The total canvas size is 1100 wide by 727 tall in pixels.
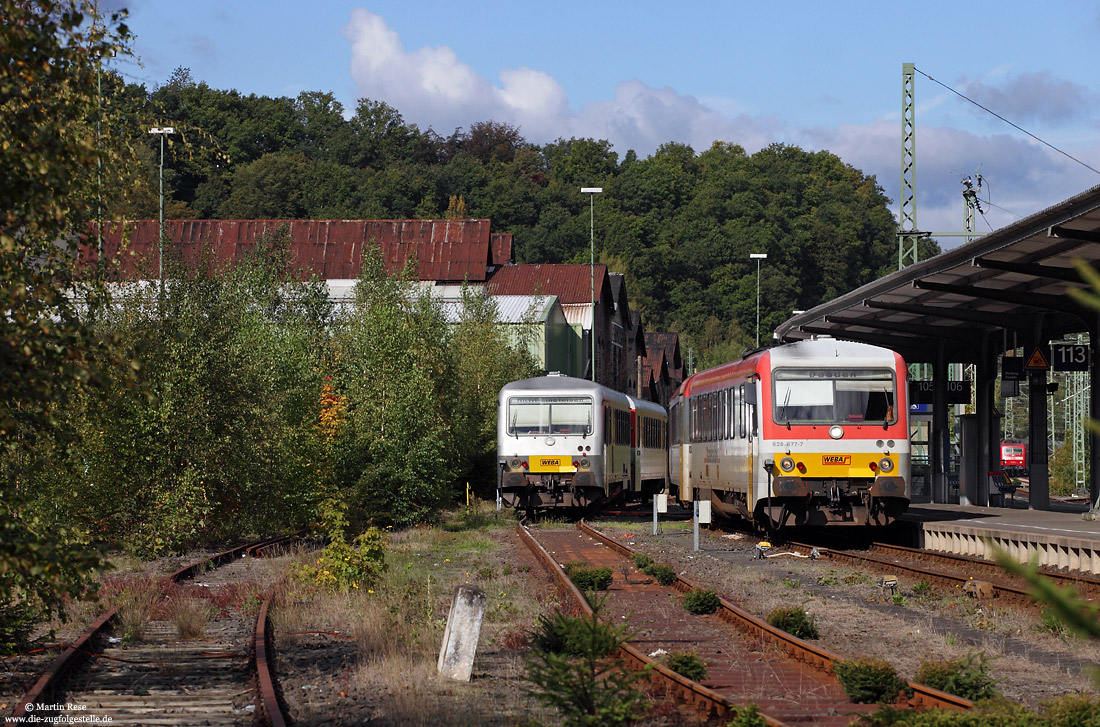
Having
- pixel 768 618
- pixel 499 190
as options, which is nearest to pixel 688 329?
pixel 499 190

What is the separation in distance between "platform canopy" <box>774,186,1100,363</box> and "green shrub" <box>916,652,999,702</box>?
26.1 feet

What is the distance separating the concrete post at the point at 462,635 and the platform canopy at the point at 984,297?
9360mm

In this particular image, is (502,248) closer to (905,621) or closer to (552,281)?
(552,281)

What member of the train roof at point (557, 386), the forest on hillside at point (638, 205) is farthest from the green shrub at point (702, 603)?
the forest on hillside at point (638, 205)

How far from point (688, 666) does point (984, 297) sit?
17.5m

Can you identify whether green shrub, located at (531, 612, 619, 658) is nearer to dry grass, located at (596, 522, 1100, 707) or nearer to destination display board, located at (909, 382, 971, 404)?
dry grass, located at (596, 522, 1100, 707)

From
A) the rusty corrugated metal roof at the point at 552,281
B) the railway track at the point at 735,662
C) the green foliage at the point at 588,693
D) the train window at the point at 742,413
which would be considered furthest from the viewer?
the rusty corrugated metal roof at the point at 552,281

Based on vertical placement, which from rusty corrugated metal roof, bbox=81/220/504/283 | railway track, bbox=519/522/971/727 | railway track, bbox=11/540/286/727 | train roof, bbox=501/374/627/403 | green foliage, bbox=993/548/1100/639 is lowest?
railway track, bbox=11/540/286/727

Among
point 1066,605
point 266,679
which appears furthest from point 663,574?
point 1066,605

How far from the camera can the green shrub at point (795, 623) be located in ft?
38.2

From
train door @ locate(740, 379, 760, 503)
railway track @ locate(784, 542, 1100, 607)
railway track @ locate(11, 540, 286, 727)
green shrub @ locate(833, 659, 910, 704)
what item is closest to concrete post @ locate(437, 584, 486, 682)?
railway track @ locate(11, 540, 286, 727)

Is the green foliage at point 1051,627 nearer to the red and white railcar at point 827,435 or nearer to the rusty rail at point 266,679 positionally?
the rusty rail at point 266,679

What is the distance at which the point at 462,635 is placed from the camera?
32.6 feet

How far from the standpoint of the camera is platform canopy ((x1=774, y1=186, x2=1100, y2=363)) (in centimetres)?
1995
